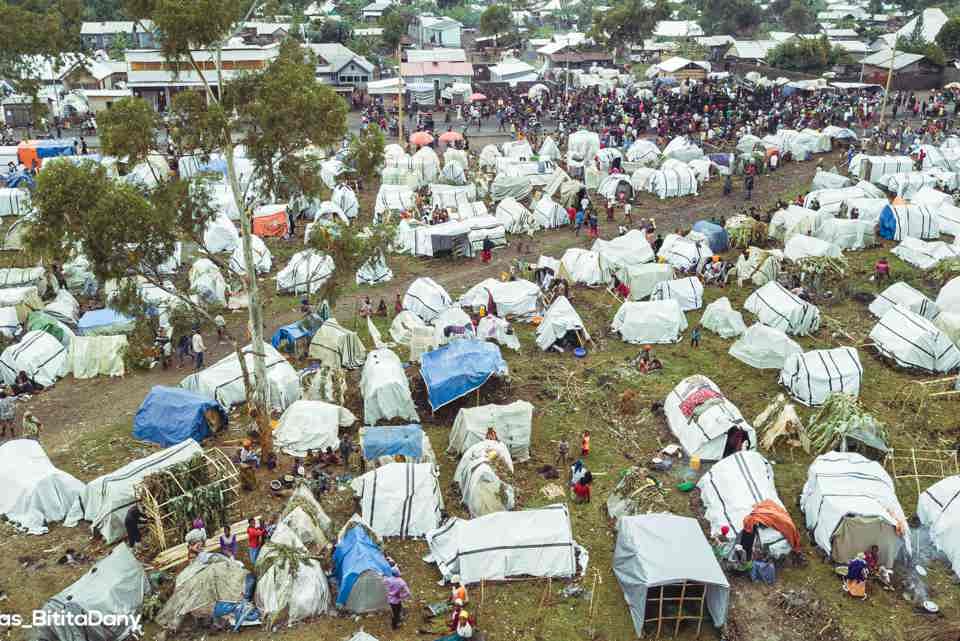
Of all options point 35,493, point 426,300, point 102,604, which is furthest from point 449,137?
point 102,604

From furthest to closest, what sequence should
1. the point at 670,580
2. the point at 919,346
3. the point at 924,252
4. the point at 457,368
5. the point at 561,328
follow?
the point at 924,252, the point at 561,328, the point at 919,346, the point at 457,368, the point at 670,580

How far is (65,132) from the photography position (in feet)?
172

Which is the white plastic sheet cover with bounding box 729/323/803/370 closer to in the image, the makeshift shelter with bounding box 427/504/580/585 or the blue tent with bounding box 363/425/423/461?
the makeshift shelter with bounding box 427/504/580/585

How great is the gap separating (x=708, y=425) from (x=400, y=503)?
7.46m

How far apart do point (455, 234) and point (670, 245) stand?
27.1 feet

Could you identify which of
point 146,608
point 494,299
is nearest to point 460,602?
point 146,608

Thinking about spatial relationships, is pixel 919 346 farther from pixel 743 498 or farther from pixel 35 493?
pixel 35 493

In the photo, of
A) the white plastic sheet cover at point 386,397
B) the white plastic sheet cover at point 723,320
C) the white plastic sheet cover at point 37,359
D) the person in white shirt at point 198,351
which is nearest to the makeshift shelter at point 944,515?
the white plastic sheet cover at point 723,320

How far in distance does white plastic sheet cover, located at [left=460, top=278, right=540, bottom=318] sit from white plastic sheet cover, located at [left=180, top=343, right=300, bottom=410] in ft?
24.7

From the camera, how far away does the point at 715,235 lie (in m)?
32.0

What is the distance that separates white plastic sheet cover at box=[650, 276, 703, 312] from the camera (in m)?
27.2

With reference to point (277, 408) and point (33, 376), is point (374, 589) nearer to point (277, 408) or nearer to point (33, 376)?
Result: point (277, 408)

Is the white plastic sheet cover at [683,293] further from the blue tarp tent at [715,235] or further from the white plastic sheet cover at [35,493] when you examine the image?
the white plastic sheet cover at [35,493]

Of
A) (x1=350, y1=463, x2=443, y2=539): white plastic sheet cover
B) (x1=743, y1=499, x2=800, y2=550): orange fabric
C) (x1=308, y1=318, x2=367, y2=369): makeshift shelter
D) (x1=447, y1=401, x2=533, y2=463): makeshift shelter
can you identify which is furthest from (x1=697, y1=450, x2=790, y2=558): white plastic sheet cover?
(x1=308, y1=318, x2=367, y2=369): makeshift shelter
